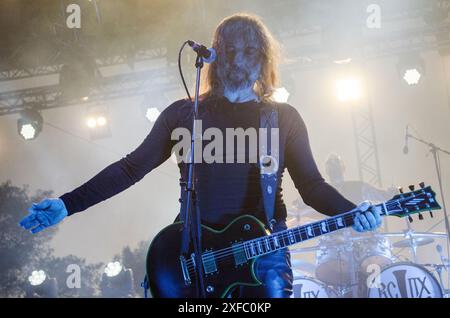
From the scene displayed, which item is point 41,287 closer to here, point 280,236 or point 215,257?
point 215,257

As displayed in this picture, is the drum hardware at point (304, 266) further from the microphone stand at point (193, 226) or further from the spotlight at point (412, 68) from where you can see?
the microphone stand at point (193, 226)

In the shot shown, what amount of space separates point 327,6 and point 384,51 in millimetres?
1500

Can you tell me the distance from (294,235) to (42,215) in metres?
1.31

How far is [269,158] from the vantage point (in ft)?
8.95

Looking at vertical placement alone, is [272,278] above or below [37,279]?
below

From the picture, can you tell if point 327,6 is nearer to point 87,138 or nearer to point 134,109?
point 134,109

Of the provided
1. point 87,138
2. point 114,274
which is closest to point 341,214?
point 114,274

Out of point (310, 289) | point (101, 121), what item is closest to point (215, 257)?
point (310, 289)

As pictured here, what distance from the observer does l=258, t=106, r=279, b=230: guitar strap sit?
2.57m

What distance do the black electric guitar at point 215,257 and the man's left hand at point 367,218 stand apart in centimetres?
4

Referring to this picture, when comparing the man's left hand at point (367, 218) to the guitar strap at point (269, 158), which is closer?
the man's left hand at point (367, 218)

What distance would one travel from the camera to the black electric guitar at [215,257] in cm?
241

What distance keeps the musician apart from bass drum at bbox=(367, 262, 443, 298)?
3507mm

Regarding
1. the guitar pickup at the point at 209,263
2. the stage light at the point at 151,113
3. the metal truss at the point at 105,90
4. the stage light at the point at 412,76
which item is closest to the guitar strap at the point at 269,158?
the guitar pickup at the point at 209,263
